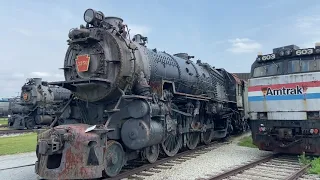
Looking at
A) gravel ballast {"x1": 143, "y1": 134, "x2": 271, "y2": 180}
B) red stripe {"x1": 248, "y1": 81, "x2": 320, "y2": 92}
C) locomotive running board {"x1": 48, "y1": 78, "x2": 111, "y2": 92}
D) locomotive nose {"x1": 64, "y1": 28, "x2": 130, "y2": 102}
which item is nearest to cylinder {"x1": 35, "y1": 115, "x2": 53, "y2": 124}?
gravel ballast {"x1": 143, "y1": 134, "x2": 271, "y2": 180}

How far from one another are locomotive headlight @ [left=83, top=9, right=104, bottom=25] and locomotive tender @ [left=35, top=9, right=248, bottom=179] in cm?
3

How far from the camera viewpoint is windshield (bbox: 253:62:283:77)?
11281 mm

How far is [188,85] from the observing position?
12516mm

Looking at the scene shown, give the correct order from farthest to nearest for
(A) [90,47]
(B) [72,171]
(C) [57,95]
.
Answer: (C) [57,95] < (A) [90,47] < (B) [72,171]

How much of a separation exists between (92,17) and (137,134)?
3.40 m

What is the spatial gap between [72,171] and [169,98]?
425 cm

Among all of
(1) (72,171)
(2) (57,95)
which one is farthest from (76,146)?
(2) (57,95)

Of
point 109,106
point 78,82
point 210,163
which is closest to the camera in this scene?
point 78,82

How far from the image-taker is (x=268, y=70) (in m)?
11.5

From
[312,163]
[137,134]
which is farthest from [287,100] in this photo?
[137,134]

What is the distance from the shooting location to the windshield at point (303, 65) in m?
10.5

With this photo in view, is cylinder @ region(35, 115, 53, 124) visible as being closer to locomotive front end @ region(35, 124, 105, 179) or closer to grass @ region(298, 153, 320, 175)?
locomotive front end @ region(35, 124, 105, 179)

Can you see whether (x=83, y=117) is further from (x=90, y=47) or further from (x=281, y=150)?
(x=281, y=150)

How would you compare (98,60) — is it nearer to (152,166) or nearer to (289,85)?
(152,166)
